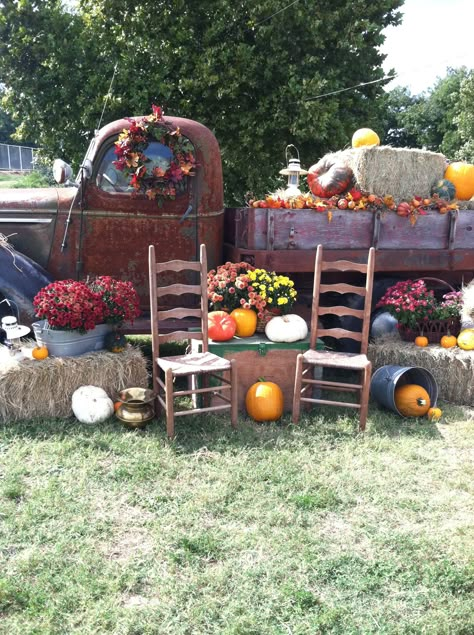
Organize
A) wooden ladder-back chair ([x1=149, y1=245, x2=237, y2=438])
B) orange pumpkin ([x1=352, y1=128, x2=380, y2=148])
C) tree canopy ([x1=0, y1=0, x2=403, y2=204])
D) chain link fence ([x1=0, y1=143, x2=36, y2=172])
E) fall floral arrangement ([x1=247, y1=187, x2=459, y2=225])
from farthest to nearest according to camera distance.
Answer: chain link fence ([x1=0, y1=143, x2=36, y2=172]), tree canopy ([x1=0, y1=0, x2=403, y2=204]), orange pumpkin ([x1=352, y1=128, x2=380, y2=148]), fall floral arrangement ([x1=247, y1=187, x2=459, y2=225]), wooden ladder-back chair ([x1=149, y1=245, x2=237, y2=438])

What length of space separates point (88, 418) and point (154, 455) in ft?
2.57

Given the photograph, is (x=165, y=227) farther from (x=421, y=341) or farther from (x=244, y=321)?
(x=421, y=341)

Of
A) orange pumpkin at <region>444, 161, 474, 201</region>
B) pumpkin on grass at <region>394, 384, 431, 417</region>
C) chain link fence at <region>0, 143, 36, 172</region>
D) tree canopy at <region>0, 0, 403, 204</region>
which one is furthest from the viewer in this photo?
chain link fence at <region>0, 143, 36, 172</region>

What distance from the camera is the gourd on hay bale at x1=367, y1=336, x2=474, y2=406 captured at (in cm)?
487

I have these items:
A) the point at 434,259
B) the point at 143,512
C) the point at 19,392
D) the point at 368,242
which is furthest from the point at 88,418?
the point at 434,259

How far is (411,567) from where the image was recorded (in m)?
2.63

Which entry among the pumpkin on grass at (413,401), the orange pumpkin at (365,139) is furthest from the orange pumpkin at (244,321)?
the orange pumpkin at (365,139)

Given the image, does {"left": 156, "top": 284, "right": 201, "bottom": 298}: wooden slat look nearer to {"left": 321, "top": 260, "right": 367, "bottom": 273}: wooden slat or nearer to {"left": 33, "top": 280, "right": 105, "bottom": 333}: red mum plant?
{"left": 33, "top": 280, "right": 105, "bottom": 333}: red mum plant

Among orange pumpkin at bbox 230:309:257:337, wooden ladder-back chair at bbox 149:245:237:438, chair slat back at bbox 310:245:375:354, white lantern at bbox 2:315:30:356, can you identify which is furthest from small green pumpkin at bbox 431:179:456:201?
white lantern at bbox 2:315:30:356

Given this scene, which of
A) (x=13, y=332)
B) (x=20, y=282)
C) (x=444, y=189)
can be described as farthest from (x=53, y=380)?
(x=444, y=189)

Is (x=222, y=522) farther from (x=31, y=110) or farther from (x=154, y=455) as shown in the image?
(x=31, y=110)

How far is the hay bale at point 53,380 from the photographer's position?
4203 mm

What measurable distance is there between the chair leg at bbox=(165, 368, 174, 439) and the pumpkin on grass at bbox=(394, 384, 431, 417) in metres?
1.94

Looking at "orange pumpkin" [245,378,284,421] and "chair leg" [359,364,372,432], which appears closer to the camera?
"chair leg" [359,364,372,432]
